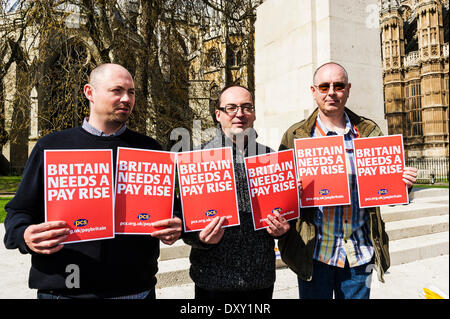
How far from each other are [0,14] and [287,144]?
1140 centimetres

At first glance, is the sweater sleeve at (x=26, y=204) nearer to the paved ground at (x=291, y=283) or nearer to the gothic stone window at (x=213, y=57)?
the paved ground at (x=291, y=283)

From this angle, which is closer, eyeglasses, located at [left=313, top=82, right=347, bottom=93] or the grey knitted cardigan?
the grey knitted cardigan

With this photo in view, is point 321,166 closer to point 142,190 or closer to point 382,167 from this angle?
point 382,167

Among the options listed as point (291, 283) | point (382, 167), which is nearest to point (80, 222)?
point (382, 167)

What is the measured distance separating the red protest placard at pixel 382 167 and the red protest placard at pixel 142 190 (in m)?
1.24

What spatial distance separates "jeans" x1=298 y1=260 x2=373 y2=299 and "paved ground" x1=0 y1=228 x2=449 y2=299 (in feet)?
5.69

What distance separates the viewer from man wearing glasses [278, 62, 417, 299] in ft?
6.91

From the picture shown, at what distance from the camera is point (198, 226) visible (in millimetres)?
1893

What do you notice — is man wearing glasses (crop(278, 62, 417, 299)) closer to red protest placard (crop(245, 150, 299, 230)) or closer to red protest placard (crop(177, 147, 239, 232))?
red protest placard (crop(245, 150, 299, 230))

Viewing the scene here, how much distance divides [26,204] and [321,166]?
5.67 feet

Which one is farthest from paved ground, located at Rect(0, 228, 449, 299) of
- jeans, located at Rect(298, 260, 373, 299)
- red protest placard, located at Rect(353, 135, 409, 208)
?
red protest placard, located at Rect(353, 135, 409, 208)

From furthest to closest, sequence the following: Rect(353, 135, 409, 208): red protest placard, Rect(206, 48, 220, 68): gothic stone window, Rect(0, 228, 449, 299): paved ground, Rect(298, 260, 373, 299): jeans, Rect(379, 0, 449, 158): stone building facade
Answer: Rect(379, 0, 449, 158): stone building facade, Rect(206, 48, 220, 68): gothic stone window, Rect(0, 228, 449, 299): paved ground, Rect(353, 135, 409, 208): red protest placard, Rect(298, 260, 373, 299): jeans
